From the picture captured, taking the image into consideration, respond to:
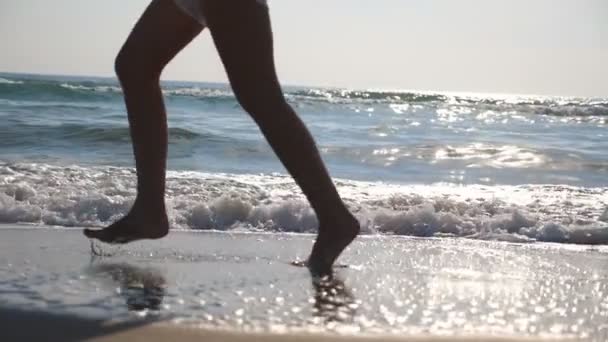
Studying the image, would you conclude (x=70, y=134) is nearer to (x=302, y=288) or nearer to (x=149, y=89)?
(x=149, y=89)

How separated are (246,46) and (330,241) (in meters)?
0.64

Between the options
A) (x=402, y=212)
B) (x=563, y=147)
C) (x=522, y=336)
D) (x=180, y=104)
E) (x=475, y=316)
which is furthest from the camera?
(x=180, y=104)

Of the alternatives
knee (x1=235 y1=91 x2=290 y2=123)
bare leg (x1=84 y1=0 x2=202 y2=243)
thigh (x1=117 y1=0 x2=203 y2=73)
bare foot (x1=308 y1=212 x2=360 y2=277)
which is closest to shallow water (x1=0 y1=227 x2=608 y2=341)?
bare foot (x1=308 y1=212 x2=360 y2=277)

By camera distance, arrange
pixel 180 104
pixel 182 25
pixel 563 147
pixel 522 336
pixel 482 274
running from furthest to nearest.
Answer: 1. pixel 180 104
2. pixel 563 147
3. pixel 482 274
4. pixel 182 25
5. pixel 522 336

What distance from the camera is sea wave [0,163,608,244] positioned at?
3.82 meters

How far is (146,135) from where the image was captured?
2404mm

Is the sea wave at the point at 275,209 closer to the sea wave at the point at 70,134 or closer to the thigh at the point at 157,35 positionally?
the thigh at the point at 157,35

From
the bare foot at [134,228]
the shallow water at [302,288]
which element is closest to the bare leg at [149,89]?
the bare foot at [134,228]

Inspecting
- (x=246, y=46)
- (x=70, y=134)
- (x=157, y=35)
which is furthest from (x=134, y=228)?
(x=70, y=134)

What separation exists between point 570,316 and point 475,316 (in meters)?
0.26

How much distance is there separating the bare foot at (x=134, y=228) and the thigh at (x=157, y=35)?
439 mm

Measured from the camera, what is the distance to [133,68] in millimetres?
2371

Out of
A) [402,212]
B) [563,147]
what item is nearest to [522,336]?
[402,212]

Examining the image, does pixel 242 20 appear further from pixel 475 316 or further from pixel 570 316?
pixel 570 316
